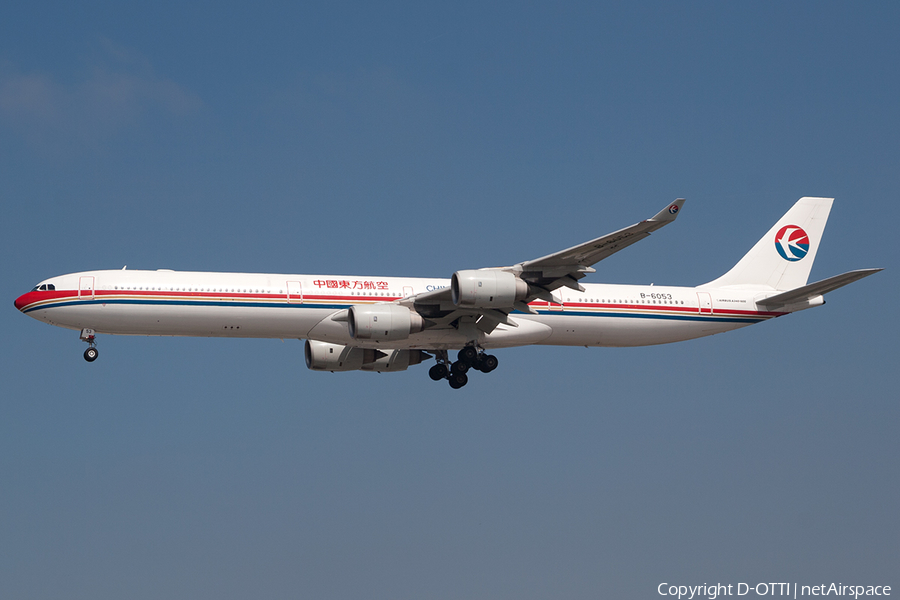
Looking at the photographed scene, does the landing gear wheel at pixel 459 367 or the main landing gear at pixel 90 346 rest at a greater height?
the landing gear wheel at pixel 459 367

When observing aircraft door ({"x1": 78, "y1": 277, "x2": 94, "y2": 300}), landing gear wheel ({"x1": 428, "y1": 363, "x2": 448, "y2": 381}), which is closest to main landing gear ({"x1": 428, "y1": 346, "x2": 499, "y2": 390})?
landing gear wheel ({"x1": 428, "y1": 363, "x2": 448, "y2": 381})

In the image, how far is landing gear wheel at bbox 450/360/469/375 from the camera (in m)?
39.8

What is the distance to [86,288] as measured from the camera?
3709 centimetres

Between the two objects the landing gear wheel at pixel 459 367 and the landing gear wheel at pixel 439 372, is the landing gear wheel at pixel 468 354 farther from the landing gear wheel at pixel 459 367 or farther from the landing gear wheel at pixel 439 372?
the landing gear wheel at pixel 439 372

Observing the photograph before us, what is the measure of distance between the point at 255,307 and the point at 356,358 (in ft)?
20.6

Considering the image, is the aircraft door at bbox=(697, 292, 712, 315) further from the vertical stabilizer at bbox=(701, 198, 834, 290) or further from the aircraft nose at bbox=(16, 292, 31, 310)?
the aircraft nose at bbox=(16, 292, 31, 310)

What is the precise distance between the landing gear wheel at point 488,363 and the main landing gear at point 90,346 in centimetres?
1477

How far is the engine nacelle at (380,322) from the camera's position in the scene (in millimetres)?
35312

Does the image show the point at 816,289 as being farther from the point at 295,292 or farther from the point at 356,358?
the point at 295,292

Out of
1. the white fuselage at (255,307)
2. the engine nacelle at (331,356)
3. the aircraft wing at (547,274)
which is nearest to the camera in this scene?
the aircraft wing at (547,274)

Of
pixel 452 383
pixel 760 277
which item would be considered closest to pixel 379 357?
pixel 452 383

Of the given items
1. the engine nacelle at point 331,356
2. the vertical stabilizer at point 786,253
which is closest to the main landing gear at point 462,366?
the engine nacelle at point 331,356

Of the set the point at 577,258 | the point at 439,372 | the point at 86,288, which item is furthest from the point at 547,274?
the point at 86,288

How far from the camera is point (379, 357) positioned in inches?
1673
